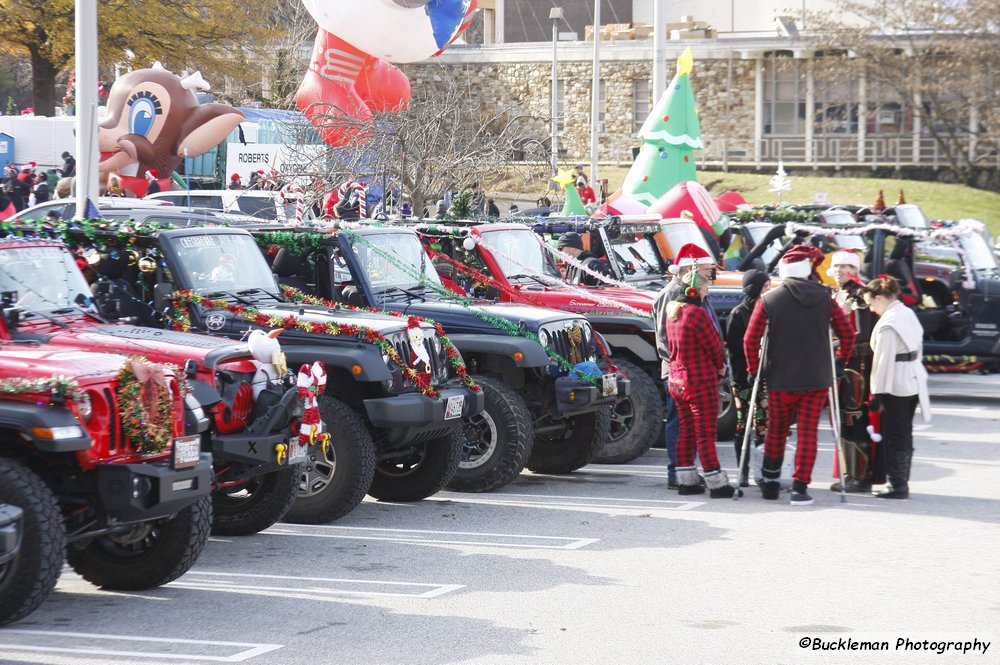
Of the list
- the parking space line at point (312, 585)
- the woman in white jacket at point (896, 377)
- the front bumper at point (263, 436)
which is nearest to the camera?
the parking space line at point (312, 585)

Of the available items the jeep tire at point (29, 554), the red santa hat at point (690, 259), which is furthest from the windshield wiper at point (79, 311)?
the red santa hat at point (690, 259)

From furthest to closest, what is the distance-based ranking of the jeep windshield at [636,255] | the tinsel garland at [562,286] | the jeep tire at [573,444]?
the jeep windshield at [636,255] → the tinsel garland at [562,286] → the jeep tire at [573,444]

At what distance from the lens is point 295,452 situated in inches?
352

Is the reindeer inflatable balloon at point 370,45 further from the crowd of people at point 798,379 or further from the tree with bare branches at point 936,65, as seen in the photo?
the tree with bare branches at point 936,65

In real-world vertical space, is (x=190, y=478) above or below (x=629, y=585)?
above

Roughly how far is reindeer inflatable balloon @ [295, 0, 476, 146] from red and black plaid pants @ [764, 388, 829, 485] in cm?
1165

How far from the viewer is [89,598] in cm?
793

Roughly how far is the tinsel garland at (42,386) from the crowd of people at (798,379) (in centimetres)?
536

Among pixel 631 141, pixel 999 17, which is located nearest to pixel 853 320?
pixel 999 17

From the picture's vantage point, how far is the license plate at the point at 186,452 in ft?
24.8

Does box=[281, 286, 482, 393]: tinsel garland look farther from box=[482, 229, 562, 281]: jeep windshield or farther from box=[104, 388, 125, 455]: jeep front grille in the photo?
box=[104, 388, 125, 455]: jeep front grille

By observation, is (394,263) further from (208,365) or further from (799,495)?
(799,495)

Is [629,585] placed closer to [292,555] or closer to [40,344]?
[292,555]

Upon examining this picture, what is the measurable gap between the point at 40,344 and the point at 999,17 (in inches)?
1601
